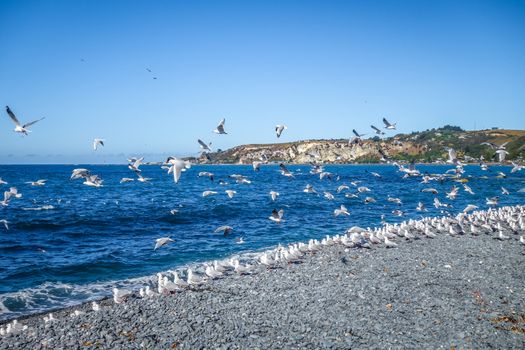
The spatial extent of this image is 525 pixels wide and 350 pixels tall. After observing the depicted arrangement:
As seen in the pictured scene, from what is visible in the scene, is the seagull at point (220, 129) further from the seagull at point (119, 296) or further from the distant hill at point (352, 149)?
the distant hill at point (352, 149)

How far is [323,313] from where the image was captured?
32.7 ft

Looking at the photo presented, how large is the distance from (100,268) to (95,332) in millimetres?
8582

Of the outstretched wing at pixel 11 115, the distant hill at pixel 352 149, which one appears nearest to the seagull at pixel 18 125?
the outstretched wing at pixel 11 115

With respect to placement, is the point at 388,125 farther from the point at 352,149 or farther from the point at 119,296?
the point at 352,149

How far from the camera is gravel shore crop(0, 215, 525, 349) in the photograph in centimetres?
851

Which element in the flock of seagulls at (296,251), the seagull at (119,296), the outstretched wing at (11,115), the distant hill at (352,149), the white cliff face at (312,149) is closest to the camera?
the seagull at (119,296)

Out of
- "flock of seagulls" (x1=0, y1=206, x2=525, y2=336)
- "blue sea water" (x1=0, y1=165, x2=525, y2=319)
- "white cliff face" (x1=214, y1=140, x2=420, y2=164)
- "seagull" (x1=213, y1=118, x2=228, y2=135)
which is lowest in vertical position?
"blue sea water" (x1=0, y1=165, x2=525, y2=319)

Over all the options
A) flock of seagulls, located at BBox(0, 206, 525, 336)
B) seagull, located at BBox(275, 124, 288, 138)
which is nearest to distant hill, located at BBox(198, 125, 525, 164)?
flock of seagulls, located at BBox(0, 206, 525, 336)

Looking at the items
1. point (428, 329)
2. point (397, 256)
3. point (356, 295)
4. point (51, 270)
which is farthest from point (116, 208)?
point (428, 329)

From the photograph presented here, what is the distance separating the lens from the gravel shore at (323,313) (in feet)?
27.9

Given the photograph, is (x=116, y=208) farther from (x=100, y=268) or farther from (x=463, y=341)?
(x=463, y=341)

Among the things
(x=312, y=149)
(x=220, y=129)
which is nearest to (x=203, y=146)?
(x=220, y=129)

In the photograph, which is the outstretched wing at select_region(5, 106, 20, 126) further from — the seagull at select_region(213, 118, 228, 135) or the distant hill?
the distant hill

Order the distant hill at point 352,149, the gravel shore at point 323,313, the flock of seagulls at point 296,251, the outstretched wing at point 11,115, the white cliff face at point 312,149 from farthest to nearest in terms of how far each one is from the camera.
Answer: the white cliff face at point 312,149 < the distant hill at point 352,149 < the outstretched wing at point 11,115 < the flock of seagulls at point 296,251 < the gravel shore at point 323,313
